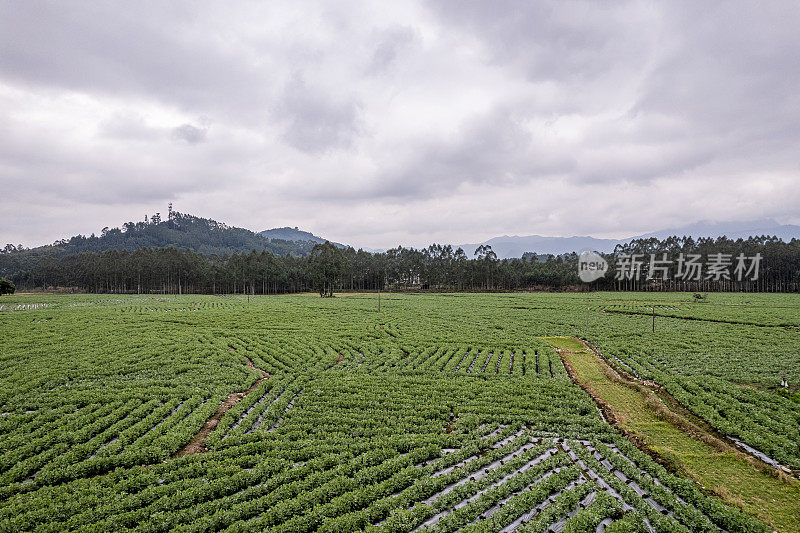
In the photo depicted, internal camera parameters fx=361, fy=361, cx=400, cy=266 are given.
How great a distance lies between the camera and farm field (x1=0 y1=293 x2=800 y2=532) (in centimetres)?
980

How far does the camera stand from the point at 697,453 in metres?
12.9

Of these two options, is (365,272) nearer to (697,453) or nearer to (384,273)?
(384,273)

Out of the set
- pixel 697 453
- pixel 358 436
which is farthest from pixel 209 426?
pixel 697 453

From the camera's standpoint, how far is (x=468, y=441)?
13.9m

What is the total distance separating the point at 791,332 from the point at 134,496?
5236 centimetres

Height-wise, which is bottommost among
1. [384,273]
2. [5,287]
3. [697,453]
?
[697,453]

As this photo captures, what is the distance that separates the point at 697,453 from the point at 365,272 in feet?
402

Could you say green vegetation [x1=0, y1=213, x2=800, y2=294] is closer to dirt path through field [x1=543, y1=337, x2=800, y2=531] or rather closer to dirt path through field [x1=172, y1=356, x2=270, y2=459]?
dirt path through field [x1=172, y1=356, x2=270, y2=459]

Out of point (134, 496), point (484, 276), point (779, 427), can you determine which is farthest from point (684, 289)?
point (134, 496)

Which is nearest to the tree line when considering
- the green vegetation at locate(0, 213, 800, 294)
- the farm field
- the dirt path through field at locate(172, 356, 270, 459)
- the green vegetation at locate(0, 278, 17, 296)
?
the green vegetation at locate(0, 213, 800, 294)

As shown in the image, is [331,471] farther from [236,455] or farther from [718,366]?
[718,366]

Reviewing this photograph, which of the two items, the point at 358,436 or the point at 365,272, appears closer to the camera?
the point at 358,436

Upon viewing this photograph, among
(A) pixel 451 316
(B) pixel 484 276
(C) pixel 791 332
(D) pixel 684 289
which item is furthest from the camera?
(B) pixel 484 276

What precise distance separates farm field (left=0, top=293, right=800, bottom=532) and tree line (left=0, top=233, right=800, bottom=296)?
78.8 metres
